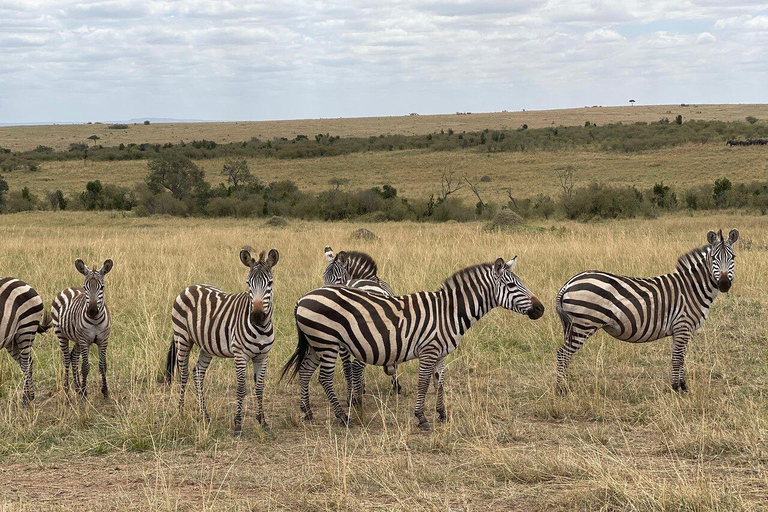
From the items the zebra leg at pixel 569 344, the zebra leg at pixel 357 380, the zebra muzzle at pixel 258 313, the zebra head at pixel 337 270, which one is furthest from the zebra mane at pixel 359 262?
the zebra muzzle at pixel 258 313

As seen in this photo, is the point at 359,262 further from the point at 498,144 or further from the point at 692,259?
the point at 498,144

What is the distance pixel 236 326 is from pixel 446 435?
1.97 m

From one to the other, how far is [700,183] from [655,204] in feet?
37.5

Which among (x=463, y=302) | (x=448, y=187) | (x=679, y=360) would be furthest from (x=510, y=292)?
(x=448, y=187)

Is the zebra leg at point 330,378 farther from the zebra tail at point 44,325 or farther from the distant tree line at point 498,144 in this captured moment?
the distant tree line at point 498,144

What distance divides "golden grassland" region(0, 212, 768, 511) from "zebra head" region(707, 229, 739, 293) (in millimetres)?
958

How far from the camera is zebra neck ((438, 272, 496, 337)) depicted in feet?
22.7

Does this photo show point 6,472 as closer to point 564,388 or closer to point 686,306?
point 564,388

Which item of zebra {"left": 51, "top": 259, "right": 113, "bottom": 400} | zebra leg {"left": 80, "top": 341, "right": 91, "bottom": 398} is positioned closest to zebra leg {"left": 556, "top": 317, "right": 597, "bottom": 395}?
zebra {"left": 51, "top": 259, "right": 113, "bottom": 400}

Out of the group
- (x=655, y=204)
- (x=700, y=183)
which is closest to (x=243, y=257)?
(x=655, y=204)

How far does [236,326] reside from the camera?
646 centimetres

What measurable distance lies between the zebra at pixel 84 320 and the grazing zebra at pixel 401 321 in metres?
1.89

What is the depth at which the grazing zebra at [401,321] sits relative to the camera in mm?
6637

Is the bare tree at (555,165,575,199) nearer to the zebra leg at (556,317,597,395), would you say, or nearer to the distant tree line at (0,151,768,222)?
the distant tree line at (0,151,768,222)
